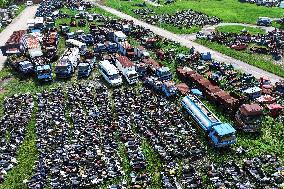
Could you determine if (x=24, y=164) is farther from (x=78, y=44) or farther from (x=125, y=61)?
(x=78, y=44)

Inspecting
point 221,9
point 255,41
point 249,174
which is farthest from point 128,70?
point 221,9

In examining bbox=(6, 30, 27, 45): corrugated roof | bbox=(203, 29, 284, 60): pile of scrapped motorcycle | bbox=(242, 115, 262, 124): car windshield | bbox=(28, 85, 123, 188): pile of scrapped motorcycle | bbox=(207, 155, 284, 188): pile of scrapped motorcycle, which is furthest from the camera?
bbox=(6, 30, 27, 45): corrugated roof

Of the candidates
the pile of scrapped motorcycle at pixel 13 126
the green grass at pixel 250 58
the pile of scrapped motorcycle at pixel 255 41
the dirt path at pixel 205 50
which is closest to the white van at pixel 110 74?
the pile of scrapped motorcycle at pixel 13 126

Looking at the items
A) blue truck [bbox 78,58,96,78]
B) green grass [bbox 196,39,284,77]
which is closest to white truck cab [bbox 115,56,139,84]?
blue truck [bbox 78,58,96,78]

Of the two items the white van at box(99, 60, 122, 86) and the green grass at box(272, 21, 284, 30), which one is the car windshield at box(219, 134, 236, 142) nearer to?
the white van at box(99, 60, 122, 86)

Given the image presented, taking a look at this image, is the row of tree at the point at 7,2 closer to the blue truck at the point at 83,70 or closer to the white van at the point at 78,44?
the white van at the point at 78,44

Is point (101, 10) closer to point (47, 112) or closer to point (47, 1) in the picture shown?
point (47, 1)
